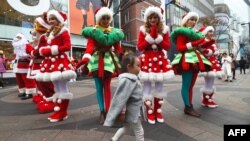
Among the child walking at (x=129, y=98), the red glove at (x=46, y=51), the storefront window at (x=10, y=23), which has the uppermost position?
the storefront window at (x=10, y=23)

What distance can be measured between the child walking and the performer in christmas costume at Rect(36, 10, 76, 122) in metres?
1.95

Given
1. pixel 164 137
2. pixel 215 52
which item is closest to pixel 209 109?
pixel 215 52

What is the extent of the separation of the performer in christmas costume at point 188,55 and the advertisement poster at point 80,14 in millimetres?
24805

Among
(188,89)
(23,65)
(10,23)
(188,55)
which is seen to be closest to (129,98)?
(188,55)

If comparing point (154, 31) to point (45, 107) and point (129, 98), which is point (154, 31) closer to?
point (129, 98)

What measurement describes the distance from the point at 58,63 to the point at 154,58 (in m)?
1.79

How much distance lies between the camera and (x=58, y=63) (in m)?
5.89

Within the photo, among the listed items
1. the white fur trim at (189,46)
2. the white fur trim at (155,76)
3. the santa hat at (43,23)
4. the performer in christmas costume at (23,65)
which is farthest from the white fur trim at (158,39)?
the performer in christmas costume at (23,65)

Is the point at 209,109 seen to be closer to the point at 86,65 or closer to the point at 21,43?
the point at 86,65

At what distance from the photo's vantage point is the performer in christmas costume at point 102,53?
554 centimetres

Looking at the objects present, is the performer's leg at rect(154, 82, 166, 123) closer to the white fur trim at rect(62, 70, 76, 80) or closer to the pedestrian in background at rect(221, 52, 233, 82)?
the white fur trim at rect(62, 70, 76, 80)

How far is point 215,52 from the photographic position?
7188mm

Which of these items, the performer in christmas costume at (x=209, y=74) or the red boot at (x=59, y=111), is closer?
the red boot at (x=59, y=111)

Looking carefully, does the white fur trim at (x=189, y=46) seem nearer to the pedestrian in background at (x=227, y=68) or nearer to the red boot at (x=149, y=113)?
the red boot at (x=149, y=113)
